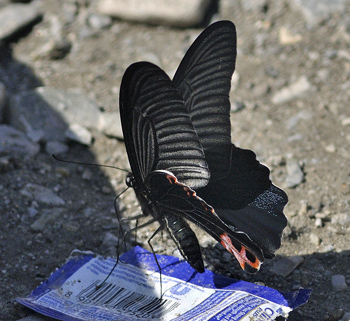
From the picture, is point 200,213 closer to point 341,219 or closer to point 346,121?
point 341,219

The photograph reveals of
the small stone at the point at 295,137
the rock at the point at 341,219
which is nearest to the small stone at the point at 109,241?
the rock at the point at 341,219

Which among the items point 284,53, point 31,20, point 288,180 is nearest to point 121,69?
point 31,20

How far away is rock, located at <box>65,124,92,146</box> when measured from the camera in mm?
3129

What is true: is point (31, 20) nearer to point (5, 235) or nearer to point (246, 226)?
point (5, 235)

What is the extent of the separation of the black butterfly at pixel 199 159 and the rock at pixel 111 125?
3.61ft

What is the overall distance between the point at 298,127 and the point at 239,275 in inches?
51.6

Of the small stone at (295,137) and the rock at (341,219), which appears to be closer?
the rock at (341,219)

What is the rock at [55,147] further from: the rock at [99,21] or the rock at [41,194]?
the rock at [99,21]

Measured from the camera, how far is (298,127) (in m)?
3.17

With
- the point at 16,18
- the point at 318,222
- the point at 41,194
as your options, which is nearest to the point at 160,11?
the point at 16,18

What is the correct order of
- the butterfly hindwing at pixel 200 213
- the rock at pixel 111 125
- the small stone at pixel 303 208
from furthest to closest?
the rock at pixel 111 125, the small stone at pixel 303 208, the butterfly hindwing at pixel 200 213

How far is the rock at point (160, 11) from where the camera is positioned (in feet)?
12.9

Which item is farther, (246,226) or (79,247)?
(79,247)

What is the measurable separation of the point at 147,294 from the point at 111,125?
4.63 ft
